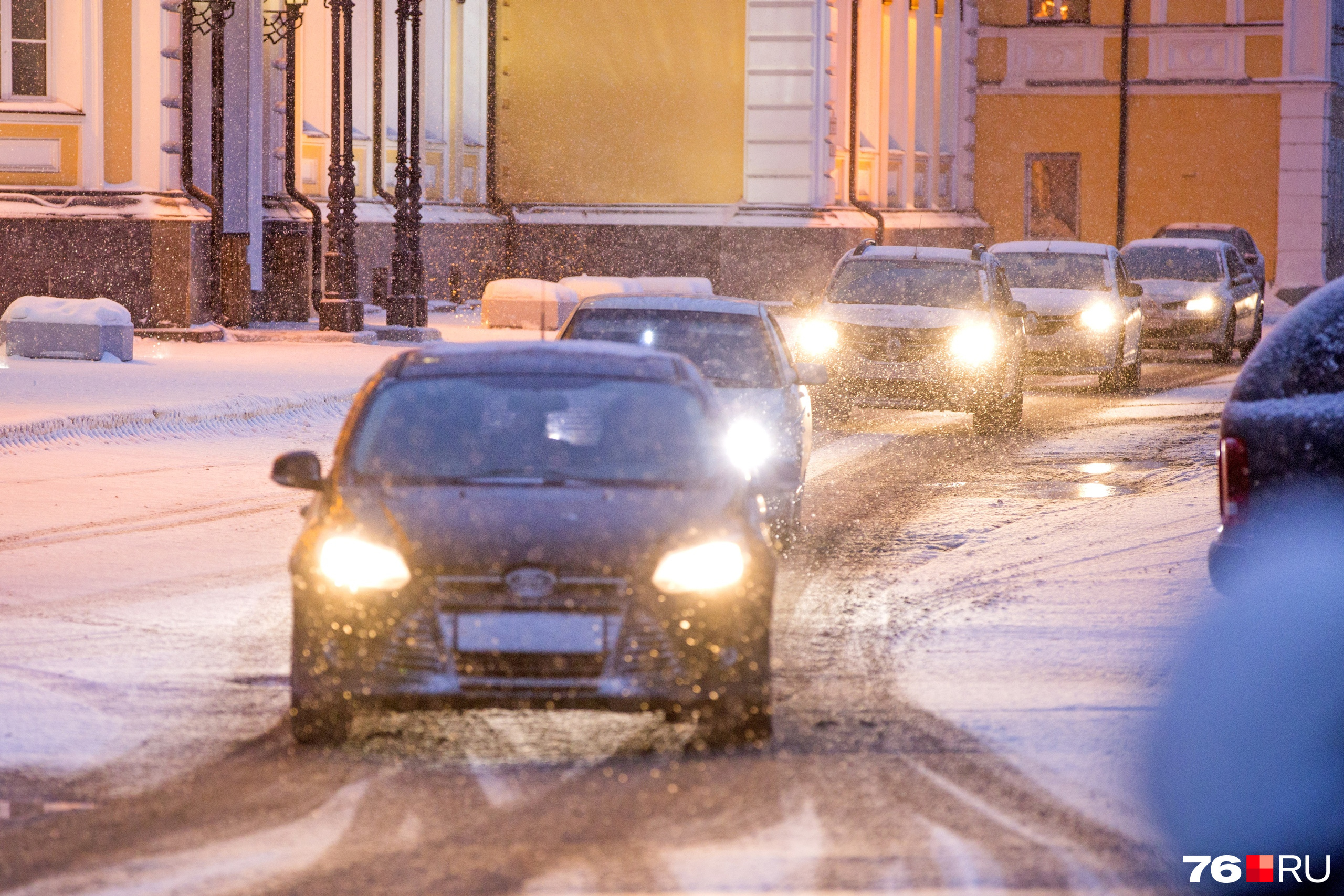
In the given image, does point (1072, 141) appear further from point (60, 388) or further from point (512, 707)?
point (512, 707)

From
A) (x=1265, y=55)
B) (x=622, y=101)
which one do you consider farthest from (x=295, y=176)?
(x=1265, y=55)

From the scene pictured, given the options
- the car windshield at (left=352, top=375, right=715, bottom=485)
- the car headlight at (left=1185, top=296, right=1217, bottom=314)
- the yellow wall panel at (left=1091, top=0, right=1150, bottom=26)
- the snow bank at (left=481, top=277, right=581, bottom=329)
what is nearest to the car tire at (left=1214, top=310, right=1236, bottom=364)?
the car headlight at (left=1185, top=296, right=1217, bottom=314)

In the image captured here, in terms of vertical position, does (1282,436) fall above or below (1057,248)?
below

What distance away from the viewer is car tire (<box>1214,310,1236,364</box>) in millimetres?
29531

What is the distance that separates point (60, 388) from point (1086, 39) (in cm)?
3326

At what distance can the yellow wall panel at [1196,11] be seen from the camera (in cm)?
4700

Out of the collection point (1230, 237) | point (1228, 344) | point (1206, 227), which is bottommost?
point (1228, 344)

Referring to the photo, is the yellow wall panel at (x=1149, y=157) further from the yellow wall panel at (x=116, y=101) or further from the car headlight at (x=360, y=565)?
the car headlight at (x=360, y=565)

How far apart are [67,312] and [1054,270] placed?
10.7 m

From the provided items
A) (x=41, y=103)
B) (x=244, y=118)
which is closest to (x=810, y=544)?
(x=41, y=103)

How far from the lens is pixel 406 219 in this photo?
1105 inches

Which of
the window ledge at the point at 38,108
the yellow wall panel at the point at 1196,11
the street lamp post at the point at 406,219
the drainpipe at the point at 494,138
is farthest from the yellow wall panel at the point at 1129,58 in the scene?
the window ledge at the point at 38,108

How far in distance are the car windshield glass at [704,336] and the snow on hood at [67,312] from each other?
11.1 metres

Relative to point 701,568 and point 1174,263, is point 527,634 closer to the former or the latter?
point 701,568
